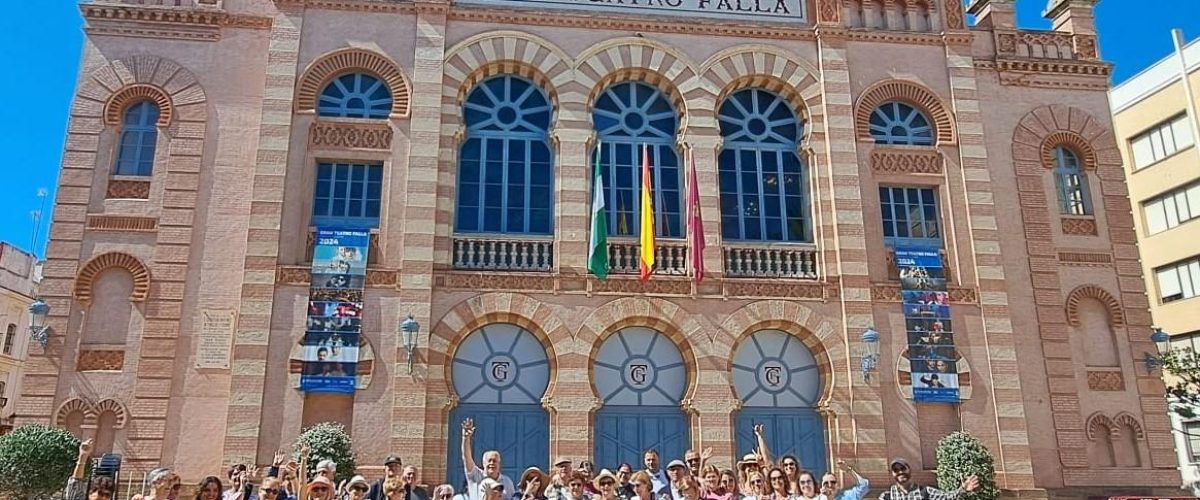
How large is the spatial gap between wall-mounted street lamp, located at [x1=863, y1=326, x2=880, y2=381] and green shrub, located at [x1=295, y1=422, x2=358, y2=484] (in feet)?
33.6

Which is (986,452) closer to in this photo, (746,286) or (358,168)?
(746,286)

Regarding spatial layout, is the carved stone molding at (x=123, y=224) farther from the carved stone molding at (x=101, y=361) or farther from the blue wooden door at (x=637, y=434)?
the blue wooden door at (x=637, y=434)

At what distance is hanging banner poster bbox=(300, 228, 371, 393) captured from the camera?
693 inches

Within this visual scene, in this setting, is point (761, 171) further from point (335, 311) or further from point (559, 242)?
point (335, 311)

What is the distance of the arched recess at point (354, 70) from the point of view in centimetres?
1945

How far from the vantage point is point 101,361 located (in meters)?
17.6

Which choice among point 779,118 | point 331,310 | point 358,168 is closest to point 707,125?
point 779,118

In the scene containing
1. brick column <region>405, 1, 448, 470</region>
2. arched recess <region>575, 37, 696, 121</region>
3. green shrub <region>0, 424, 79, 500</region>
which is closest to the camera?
green shrub <region>0, 424, 79, 500</region>

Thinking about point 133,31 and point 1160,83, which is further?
point 1160,83

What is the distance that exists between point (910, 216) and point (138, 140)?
55.0 feet

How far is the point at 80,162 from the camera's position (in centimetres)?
1858

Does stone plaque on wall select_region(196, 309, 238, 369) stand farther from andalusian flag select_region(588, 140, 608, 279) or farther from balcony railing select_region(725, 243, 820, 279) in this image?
balcony railing select_region(725, 243, 820, 279)

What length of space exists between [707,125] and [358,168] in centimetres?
760

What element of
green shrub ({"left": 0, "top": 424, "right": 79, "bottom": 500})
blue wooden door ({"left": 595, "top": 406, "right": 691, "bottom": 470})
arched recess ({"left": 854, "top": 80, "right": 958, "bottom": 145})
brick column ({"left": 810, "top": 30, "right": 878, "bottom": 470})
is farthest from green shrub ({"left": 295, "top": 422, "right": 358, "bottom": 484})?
arched recess ({"left": 854, "top": 80, "right": 958, "bottom": 145})
